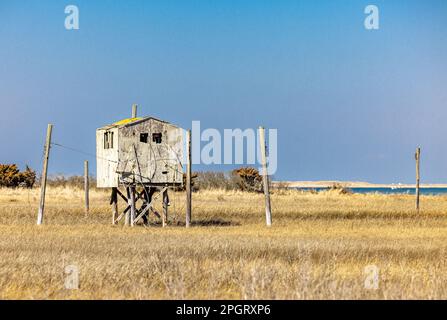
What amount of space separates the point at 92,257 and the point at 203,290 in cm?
612

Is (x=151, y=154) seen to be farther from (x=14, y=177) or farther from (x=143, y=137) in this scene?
(x=14, y=177)

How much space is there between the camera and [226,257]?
65.4ft

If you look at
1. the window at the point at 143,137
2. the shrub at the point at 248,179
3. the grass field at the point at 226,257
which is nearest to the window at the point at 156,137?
the window at the point at 143,137

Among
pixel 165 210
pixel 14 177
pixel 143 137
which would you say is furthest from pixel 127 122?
pixel 14 177

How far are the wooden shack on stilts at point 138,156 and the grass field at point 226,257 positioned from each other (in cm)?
198

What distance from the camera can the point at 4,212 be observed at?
1544 inches

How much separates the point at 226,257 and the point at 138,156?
15701 millimetres

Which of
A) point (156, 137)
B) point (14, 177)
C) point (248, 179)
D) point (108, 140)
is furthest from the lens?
point (248, 179)

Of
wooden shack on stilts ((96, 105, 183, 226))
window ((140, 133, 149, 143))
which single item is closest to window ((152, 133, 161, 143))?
wooden shack on stilts ((96, 105, 183, 226))

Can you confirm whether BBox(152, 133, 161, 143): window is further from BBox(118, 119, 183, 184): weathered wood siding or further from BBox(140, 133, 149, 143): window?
BBox(140, 133, 149, 143): window

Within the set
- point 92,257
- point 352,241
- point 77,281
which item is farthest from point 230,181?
point 77,281

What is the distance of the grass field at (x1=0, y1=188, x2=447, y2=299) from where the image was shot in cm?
1371

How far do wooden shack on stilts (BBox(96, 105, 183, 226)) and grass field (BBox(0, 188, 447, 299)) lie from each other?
1.98 metres
